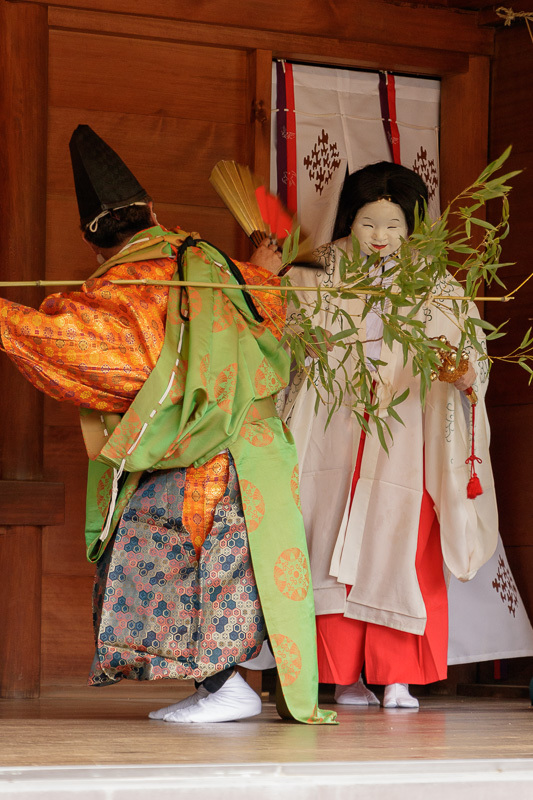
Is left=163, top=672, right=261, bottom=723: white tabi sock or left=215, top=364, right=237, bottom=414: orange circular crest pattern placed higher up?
left=215, top=364, right=237, bottom=414: orange circular crest pattern

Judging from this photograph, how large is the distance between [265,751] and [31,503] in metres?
1.77

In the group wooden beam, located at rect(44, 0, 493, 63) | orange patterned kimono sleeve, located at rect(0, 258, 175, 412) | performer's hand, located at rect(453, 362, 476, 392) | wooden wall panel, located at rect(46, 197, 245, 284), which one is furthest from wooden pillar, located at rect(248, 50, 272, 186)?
orange patterned kimono sleeve, located at rect(0, 258, 175, 412)

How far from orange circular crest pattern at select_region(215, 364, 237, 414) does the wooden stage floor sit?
0.71 metres

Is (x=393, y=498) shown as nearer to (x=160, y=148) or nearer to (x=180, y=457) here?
(x=180, y=457)

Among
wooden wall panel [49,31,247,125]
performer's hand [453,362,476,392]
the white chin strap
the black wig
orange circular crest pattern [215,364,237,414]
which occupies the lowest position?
orange circular crest pattern [215,364,237,414]

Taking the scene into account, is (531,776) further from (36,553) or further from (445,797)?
(36,553)

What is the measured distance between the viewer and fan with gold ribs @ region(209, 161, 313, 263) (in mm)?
3193

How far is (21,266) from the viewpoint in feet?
11.5

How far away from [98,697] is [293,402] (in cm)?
116

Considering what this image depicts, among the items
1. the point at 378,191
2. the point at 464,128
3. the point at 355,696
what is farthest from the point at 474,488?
the point at 464,128

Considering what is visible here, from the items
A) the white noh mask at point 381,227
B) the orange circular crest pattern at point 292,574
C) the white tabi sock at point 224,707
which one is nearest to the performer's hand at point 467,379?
the white noh mask at point 381,227

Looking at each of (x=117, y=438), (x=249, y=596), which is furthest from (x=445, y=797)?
(x=117, y=438)

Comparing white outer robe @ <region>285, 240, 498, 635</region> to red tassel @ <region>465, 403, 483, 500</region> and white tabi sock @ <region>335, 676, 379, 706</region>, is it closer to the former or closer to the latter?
red tassel @ <region>465, 403, 483, 500</region>

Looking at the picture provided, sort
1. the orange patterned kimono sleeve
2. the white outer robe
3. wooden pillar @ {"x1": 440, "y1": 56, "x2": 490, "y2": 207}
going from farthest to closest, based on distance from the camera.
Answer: wooden pillar @ {"x1": 440, "y1": 56, "x2": 490, "y2": 207}
the white outer robe
the orange patterned kimono sleeve
